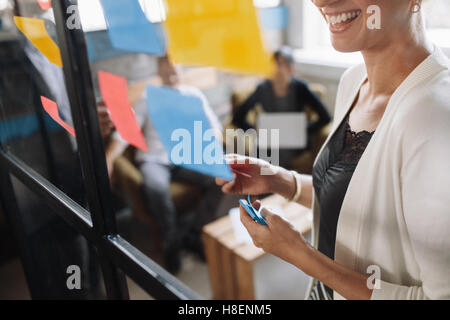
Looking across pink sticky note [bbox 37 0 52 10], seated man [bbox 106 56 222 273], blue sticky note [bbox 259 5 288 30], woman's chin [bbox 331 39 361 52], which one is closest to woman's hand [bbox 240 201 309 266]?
woman's chin [bbox 331 39 361 52]

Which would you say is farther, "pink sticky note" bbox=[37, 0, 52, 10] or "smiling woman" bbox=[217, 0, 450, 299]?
"pink sticky note" bbox=[37, 0, 52, 10]

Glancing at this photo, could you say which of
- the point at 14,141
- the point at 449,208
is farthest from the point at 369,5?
the point at 14,141

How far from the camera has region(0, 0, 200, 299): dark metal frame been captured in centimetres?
66

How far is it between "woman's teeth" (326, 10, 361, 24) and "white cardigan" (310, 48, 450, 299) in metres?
0.11

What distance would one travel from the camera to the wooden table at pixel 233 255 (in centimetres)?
180

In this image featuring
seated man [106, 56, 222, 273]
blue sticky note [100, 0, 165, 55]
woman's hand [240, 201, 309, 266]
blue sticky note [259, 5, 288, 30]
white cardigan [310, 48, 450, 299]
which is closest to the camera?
white cardigan [310, 48, 450, 299]

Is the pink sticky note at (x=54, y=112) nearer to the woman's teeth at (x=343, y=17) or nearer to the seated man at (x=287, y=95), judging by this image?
the woman's teeth at (x=343, y=17)

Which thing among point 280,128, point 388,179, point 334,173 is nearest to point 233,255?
point 280,128

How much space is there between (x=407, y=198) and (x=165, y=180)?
2056 millimetres

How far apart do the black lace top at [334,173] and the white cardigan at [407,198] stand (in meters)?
0.04

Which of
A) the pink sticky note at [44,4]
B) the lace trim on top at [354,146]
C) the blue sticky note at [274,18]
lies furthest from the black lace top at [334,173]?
the blue sticky note at [274,18]

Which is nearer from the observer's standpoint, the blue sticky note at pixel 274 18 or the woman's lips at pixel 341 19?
the woman's lips at pixel 341 19

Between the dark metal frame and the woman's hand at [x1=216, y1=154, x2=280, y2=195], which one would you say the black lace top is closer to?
the woman's hand at [x1=216, y1=154, x2=280, y2=195]
